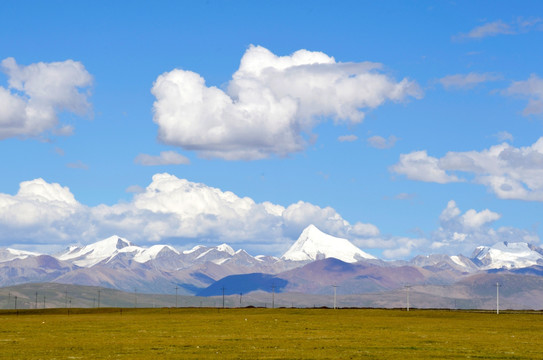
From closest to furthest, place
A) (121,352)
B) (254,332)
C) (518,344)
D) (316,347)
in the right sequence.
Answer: (121,352) → (316,347) → (518,344) → (254,332)

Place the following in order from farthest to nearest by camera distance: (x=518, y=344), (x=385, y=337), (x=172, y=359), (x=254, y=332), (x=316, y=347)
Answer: (x=254, y=332) < (x=385, y=337) < (x=518, y=344) < (x=316, y=347) < (x=172, y=359)

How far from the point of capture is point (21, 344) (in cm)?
9194

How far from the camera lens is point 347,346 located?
89000 millimetres

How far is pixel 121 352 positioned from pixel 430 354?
31.9 metres

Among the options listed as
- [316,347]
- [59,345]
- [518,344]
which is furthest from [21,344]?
[518,344]

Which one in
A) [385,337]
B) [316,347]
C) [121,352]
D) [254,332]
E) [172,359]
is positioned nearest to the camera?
[172,359]


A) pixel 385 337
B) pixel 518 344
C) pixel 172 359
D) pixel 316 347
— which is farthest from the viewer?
pixel 385 337

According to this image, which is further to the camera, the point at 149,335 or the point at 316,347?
the point at 149,335

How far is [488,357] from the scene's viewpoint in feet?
258

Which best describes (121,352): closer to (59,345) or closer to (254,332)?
(59,345)

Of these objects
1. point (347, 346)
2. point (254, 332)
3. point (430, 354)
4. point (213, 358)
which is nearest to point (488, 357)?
point (430, 354)

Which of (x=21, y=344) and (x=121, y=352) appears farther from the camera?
(x=21, y=344)

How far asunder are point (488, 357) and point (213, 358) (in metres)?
27.4

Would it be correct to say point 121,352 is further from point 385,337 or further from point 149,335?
point 385,337
